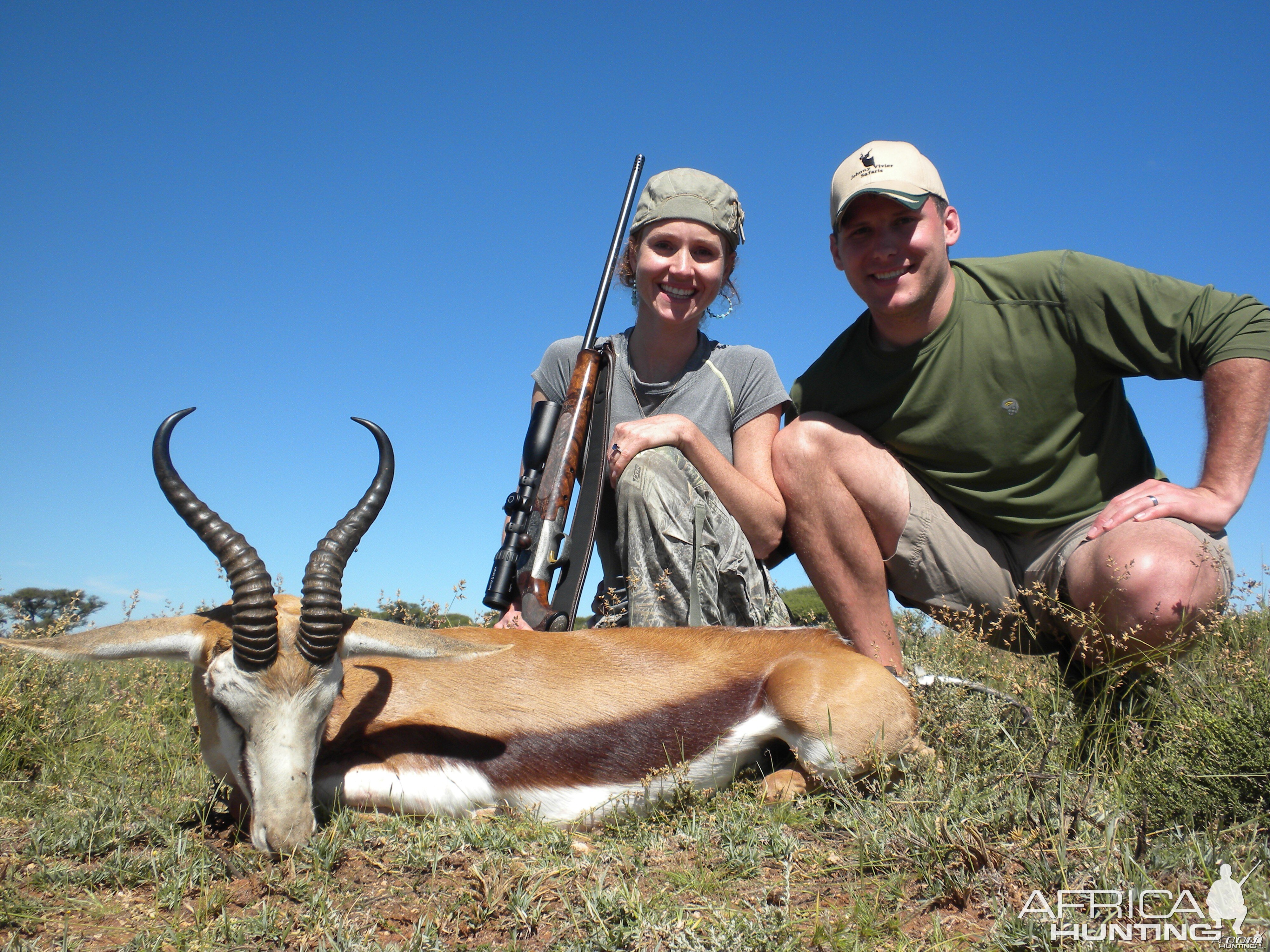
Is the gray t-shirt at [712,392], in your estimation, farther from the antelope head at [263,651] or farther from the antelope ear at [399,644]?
the antelope head at [263,651]

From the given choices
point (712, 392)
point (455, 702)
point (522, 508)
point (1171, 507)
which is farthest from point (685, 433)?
point (1171, 507)

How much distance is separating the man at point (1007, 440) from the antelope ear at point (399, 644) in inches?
79.1

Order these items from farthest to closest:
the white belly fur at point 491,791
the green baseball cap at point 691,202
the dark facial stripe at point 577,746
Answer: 1. the green baseball cap at point 691,202
2. the dark facial stripe at point 577,746
3. the white belly fur at point 491,791

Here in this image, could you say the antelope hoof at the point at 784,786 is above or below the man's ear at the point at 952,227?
below

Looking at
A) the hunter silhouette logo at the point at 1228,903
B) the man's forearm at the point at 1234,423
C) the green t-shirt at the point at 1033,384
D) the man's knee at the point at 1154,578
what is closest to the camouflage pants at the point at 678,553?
the green t-shirt at the point at 1033,384

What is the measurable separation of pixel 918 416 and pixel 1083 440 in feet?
2.58

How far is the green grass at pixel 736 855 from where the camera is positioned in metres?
2.06

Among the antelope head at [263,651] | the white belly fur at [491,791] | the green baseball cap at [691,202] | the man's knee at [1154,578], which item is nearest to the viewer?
the antelope head at [263,651]

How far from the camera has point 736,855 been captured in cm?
250

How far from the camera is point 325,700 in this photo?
2760 mm

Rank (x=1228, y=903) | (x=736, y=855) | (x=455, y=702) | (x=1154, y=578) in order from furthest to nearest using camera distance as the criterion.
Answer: (x=1154, y=578) → (x=455, y=702) → (x=736, y=855) → (x=1228, y=903)

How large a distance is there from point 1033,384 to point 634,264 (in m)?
2.51

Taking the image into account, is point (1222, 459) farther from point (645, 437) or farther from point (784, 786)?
point (645, 437)

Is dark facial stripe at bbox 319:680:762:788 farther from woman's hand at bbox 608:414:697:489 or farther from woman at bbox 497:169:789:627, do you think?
woman's hand at bbox 608:414:697:489
